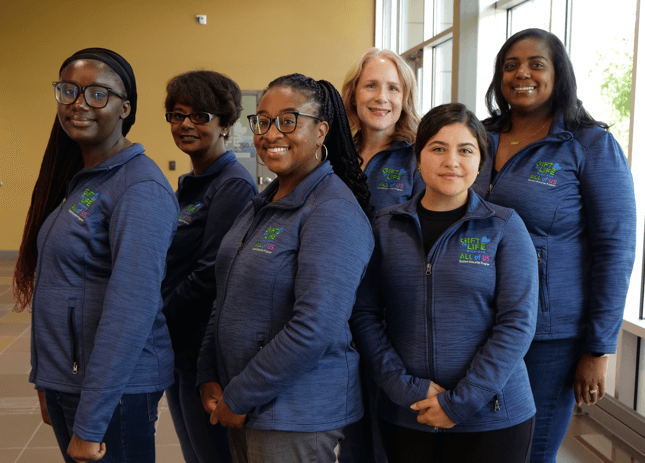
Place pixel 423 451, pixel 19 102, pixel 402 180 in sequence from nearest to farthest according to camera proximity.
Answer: pixel 423 451
pixel 402 180
pixel 19 102

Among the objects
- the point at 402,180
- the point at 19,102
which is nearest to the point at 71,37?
the point at 19,102

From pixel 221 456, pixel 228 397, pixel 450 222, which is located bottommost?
pixel 221 456

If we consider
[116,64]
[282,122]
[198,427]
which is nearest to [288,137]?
[282,122]

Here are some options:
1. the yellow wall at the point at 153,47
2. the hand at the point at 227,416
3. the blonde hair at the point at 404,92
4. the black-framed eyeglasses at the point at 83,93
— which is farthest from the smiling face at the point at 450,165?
the yellow wall at the point at 153,47

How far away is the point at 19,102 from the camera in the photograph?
8.80 meters

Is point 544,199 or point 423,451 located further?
point 544,199

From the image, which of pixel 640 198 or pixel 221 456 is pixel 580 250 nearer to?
pixel 221 456

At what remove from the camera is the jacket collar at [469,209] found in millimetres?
1505

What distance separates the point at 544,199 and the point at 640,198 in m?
1.91

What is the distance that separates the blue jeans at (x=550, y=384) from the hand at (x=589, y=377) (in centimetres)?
3

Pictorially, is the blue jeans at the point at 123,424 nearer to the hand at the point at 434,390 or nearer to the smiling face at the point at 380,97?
the hand at the point at 434,390

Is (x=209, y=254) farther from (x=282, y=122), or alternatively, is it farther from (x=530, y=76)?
(x=530, y=76)

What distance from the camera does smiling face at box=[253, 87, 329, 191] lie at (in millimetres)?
1470

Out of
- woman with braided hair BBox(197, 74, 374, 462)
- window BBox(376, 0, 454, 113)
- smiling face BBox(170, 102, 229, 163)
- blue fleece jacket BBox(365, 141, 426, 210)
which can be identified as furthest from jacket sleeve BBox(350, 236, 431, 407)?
window BBox(376, 0, 454, 113)
